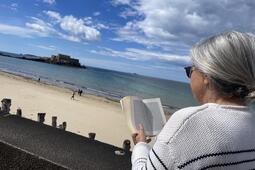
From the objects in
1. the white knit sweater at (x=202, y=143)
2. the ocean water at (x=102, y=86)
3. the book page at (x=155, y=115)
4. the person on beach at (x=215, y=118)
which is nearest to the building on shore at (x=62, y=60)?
the ocean water at (x=102, y=86)

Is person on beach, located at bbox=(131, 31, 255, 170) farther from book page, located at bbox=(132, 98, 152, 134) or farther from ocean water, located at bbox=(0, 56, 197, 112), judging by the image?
ocean water, located at bbox=(0, 56, 197, 112)

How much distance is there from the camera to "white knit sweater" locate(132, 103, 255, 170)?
1430 millimetres

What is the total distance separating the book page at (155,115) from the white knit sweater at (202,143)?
2.34 ft

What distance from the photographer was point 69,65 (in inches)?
6757

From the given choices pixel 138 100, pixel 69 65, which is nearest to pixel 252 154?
pixel 138 100

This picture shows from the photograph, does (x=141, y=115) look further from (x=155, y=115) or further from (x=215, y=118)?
(x=215, y=118)

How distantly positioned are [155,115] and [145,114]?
0.06 meters

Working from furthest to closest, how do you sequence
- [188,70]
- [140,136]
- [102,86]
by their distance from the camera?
[102,86]
[140,136]
[188,70]

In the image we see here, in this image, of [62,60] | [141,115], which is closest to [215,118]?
[141,115]

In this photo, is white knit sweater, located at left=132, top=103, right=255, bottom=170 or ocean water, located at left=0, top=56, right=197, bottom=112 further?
ocean water, located at left=0, top=56, right=197, bottom=112

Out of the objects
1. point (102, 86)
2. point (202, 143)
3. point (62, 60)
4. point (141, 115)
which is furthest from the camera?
point (62, 60)

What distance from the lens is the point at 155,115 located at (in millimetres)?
2297

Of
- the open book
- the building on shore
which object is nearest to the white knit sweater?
the open book

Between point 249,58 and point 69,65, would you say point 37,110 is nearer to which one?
point 249,58
